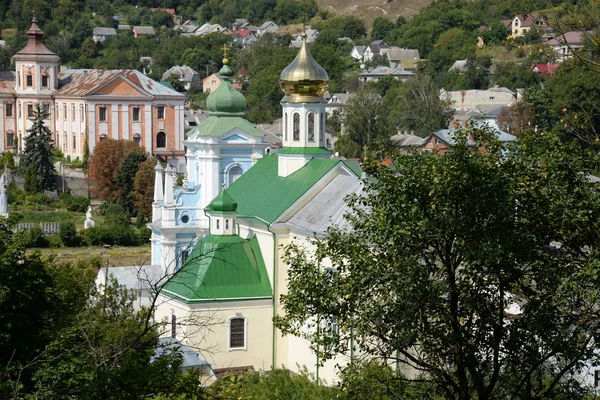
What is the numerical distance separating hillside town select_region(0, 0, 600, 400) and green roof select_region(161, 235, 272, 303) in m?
0.04

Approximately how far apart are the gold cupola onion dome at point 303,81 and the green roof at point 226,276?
3406 millimetres

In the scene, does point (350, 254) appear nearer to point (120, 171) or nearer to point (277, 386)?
point (277, 386)

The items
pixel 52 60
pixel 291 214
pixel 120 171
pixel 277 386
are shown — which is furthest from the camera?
pixel 52 60

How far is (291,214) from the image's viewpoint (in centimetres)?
2067

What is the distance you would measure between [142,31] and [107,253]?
67493mm

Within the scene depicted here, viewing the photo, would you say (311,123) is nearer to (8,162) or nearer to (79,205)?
(79,205)

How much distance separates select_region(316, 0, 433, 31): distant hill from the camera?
105 m

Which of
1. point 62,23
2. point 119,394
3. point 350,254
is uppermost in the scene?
point 62,23

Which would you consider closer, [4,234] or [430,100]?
[4,234]

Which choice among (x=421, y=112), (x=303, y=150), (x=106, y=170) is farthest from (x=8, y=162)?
(x=303, y=150)

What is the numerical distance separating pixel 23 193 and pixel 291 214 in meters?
23.8

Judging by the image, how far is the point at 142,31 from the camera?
99500 millimetres

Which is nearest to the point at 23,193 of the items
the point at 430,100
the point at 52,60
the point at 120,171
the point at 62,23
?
the point at 120,171

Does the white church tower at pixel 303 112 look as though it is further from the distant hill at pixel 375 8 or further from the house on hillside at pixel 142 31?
the distant hill at pixel 375 8
